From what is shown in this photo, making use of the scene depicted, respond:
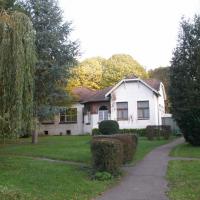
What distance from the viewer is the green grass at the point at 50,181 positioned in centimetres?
1289

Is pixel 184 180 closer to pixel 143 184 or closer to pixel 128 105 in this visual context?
pixel 143 184

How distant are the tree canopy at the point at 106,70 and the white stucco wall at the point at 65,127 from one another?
49.9 feet

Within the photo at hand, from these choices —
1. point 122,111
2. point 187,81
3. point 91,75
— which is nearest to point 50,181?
point 187,81

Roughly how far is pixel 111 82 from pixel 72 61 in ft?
136

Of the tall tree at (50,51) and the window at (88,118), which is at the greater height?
the tall tree at (50,51)

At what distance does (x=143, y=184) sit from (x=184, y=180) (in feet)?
5.97

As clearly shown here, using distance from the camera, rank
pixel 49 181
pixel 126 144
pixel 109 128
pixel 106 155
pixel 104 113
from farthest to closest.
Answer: pixel 104 113
pixel 109 128
pixel 126 144
pixel 106 155
pixel 49 181

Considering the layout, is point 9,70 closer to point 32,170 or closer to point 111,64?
point 32,170

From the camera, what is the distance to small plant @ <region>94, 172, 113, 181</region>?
16031mm

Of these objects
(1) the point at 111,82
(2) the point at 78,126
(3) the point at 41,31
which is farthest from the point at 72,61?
(1) the point at 111,82

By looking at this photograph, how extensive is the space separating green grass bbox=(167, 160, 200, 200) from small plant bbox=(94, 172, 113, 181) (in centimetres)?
220

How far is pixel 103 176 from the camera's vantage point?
635 inches

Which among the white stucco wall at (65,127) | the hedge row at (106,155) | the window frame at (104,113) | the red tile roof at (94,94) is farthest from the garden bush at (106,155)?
the white stucco wall at (65,127)

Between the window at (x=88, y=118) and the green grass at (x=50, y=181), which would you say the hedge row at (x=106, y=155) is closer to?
the green grass at (x=50, y=181)
